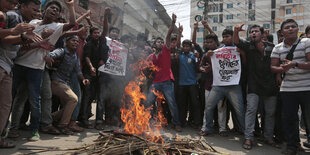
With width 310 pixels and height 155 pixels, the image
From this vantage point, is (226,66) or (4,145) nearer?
(4,145)

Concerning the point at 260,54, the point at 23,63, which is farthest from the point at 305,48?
the point at 23,63

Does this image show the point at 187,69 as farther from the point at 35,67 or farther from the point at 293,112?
the point at 35,67

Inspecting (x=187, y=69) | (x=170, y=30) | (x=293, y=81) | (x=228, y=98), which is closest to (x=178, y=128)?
(x=228, y=98)

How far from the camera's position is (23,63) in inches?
137

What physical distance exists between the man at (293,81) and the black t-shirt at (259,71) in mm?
390

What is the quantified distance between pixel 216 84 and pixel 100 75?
2.83 metres

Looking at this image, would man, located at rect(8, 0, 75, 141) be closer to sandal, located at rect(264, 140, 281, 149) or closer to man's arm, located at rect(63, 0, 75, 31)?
→ man's arm, located at rect(63, 0, 75, 31)

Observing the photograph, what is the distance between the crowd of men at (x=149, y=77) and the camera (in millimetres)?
3467

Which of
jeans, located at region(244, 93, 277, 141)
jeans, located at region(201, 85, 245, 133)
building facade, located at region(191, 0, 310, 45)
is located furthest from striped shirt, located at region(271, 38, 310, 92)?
building facade, located at region(191, 0, 310, 45)

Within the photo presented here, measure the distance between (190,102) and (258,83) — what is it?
1889mm

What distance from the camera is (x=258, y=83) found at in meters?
4.11

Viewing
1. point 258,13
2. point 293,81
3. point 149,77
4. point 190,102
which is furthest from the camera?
point 258,13

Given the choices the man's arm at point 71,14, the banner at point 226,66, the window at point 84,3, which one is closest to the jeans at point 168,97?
the banner at point 226,66

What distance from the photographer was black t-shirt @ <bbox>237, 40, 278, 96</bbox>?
4074mm
